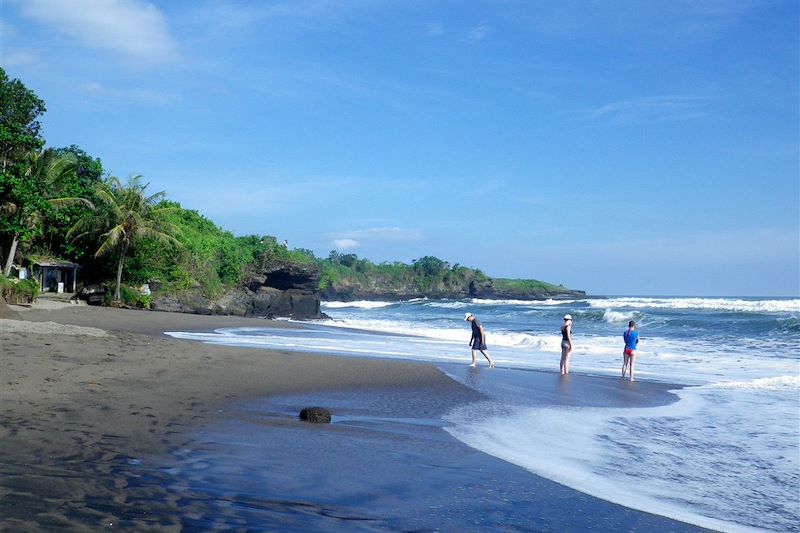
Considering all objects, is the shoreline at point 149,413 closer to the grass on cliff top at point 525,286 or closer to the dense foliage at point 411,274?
the dense foliage at point 411,274

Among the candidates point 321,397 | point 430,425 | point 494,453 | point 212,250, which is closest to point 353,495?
point 494,453

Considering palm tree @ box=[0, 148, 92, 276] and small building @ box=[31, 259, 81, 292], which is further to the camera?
small building @ box=[31, 259, 81, 292]

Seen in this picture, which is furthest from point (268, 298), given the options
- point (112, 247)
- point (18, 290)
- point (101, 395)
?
point (101, 395)

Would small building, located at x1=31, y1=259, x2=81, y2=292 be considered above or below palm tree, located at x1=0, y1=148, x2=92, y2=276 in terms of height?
below

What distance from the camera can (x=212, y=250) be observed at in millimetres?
41031

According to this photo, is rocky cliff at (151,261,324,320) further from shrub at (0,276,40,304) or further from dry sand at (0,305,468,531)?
dry sand at (0,305,468,531)

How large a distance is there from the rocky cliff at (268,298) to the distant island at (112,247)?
0.23 ft

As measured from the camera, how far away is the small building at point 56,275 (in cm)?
3434

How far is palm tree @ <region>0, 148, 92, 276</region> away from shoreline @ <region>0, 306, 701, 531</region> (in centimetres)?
1390

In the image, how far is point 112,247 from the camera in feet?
113

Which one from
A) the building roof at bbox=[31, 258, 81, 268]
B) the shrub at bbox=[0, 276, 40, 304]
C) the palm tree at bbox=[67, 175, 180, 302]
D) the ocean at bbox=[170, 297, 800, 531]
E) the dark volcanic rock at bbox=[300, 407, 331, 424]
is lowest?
the ocean at bbox=[170, 297, 800, 531]

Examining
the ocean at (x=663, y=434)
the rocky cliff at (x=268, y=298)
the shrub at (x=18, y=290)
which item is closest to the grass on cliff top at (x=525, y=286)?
the rocky cliff at (x=268, y=298)

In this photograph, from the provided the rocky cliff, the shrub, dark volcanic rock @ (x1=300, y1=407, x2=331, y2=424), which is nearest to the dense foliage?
the rocky cliff

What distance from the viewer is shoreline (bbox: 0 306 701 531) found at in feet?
13.2
